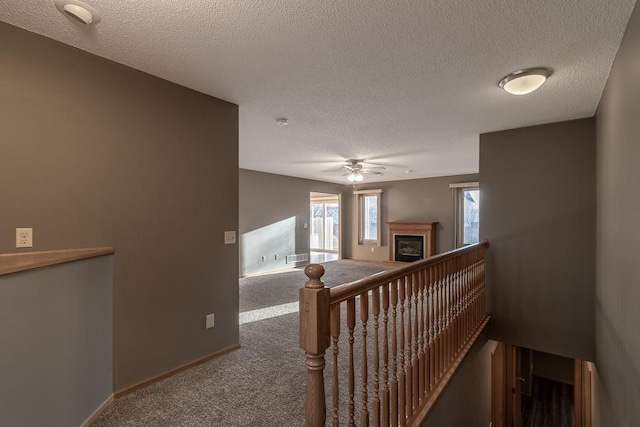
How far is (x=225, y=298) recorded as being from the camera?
277 centimetres

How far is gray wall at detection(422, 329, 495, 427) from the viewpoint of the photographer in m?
2.37

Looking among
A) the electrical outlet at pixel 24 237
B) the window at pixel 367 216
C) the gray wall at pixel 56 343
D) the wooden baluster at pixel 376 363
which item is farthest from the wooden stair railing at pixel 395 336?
the window at pixel 367 216

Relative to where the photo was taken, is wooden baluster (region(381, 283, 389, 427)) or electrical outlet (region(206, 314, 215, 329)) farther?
electrical outlet (region(206, 314, 215, 329))

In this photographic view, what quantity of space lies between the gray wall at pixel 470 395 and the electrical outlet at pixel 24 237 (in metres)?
2.64

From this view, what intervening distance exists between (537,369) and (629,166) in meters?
7.05

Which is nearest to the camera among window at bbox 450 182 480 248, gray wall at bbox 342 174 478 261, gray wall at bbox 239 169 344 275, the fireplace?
gray wall at bbox 239 169 344 275

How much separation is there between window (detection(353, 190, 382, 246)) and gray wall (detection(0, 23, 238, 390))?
6.34 metres

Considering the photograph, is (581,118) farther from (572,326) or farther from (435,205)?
(435,205)

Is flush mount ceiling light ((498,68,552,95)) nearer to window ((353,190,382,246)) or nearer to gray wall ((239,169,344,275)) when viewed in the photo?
gray wall ((239,169,344,275))

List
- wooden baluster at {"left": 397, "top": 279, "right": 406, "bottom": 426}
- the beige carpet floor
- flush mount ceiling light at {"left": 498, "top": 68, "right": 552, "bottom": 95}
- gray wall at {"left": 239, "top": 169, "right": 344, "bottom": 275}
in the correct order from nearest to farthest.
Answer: wooden baluster at {"left": 397, "top": 279, "right": 406, "bottom": 426} < the beige carpet floor < flush mount ceiling light at {"left": 498, "top": 68, "right": 552, "bottom": 95} < gray wall at {"left": 239, "top": 169, "right": 344, "bottom": 275}

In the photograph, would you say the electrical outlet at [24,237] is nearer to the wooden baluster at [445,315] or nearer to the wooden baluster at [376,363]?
the wooden baluster at [376,363]

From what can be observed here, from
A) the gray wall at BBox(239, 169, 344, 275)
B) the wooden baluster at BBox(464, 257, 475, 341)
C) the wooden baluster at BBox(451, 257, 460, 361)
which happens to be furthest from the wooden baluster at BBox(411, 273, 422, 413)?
the gray wall at BBox(239, 169, 344, 275)

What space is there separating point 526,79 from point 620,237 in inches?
48.8

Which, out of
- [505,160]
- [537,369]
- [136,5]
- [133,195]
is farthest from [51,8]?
[537,369]
